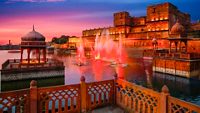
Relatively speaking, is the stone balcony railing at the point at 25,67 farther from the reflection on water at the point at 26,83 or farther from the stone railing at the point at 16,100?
the stone railing at the point at 16,100

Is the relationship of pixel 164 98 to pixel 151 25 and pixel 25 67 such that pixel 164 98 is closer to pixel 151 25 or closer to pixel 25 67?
pixel 25 67

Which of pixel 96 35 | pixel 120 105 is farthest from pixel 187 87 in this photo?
pixel 96 35

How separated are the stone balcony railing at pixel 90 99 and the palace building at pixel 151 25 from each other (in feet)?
153

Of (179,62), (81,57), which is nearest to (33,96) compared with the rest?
(179,62)

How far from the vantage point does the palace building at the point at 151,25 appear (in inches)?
2366

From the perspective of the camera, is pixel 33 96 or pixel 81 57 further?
pixel 81 57

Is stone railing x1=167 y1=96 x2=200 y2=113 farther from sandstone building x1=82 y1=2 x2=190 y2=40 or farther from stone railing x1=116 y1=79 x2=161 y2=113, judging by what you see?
sandstone building x1=82 y1=2 x2=190 y2=40

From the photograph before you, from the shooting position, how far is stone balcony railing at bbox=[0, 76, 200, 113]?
5152 millimetres

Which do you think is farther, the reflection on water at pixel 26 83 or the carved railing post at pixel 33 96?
the reflection on water at pixel 26 83

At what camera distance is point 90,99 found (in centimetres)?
689

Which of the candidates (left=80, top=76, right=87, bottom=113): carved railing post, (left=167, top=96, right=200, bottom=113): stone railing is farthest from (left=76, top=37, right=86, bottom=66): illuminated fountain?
(left=167, top=96, right=200, bottom=113): stone railing

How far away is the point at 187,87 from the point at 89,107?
16315 mm

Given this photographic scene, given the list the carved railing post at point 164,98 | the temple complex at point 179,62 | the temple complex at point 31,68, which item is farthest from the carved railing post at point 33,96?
the temple complex at point 179,62

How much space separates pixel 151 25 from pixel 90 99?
6438cm
